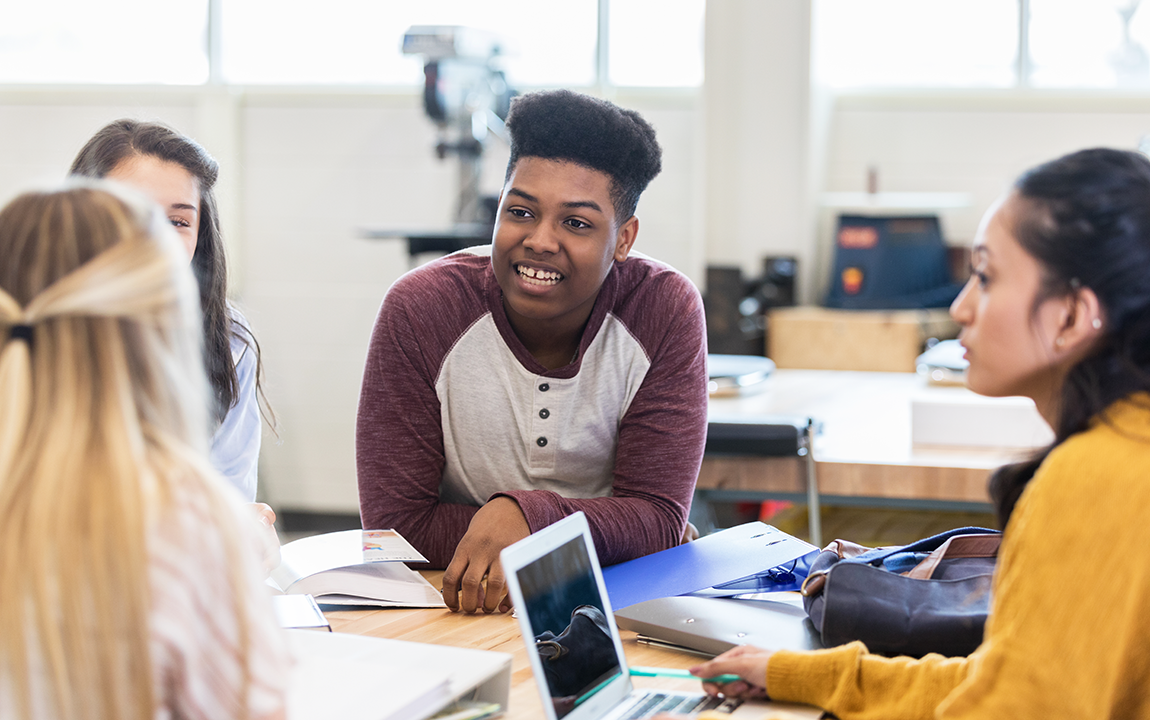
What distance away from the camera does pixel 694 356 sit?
1.77m

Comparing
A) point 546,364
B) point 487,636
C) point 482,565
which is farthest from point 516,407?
point 487,636

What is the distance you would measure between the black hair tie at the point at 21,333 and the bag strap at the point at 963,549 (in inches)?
37.2

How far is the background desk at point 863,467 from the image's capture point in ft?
7.30

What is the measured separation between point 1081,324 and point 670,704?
50 cm

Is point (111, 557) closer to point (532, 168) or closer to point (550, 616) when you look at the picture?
point (550, 616)

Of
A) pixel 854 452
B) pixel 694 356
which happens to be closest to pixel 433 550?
pixel 694 356

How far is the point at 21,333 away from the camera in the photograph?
0.75 meters

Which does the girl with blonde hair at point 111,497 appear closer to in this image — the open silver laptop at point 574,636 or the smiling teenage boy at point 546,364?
the open silver laptop at point 574,636

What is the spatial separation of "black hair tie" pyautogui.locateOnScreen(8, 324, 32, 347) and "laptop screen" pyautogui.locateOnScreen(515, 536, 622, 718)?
17.0 inches

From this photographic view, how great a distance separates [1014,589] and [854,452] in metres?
1.53

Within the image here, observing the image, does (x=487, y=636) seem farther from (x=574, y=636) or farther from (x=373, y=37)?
(x=373, y=37)

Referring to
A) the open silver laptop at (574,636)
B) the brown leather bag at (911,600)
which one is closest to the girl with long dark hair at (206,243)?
the open silver laptop at (574,636)

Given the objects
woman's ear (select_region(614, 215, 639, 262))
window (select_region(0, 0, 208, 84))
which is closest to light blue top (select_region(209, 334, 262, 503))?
woman's ear (select_region(614, 215, 639, 262))

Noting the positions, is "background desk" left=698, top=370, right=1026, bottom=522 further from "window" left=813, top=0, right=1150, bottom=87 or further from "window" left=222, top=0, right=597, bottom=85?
"window" left=222, top=0, right=597, bottom=85
